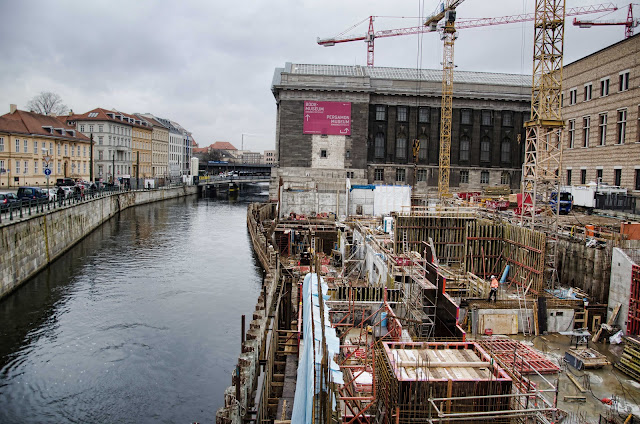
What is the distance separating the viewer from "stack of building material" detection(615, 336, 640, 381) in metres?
16.5

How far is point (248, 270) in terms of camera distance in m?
38.2

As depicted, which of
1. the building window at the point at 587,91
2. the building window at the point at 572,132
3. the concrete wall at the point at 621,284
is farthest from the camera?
the building window at the point at 572,132

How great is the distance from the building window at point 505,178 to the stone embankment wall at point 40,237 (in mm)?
52894

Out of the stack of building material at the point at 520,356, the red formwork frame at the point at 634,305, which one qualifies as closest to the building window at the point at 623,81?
the red formwork frame at the point at 634,305

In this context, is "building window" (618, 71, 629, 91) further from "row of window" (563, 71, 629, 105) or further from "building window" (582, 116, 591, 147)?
"building window" (582, 116, 591, 147)

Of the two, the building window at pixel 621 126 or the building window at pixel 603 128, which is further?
the building window at pixel 603 128

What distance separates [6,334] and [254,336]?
547 inches

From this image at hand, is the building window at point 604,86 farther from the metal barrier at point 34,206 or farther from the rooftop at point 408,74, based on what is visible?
the metal barrier at point 34,206

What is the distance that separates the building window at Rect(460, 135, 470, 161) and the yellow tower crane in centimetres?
318

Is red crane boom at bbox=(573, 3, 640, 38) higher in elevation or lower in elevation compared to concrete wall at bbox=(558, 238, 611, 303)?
higher

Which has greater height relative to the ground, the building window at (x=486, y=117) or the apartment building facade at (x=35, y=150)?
the building window at (x=486, y=117)

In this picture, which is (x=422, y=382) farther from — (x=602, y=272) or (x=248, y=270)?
(x=248, y=270)

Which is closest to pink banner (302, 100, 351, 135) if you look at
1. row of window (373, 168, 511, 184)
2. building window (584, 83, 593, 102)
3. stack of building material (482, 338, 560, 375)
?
row of window (373, 168, 511, 184)

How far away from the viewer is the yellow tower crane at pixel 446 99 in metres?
62.2
